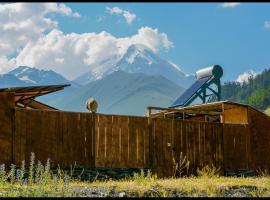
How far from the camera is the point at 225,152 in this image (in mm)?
17234

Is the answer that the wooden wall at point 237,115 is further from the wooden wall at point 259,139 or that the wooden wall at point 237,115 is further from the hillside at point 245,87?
the hillside at point 245,87

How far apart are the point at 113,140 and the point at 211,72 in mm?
47656

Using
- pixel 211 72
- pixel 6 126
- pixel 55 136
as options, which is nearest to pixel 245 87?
pixel 211 72

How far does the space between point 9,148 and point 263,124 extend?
1018 cm

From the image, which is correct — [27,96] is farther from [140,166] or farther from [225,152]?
[225,152]

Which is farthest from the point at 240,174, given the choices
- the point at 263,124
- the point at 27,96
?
the point at 27,96

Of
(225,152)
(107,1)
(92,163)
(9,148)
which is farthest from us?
(225,152)

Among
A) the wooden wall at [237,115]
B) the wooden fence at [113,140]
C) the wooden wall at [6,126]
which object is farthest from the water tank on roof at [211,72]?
the wooden wall at [6,126]

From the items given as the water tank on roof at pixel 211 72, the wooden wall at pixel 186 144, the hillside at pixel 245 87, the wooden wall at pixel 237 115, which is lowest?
the wooden wall at pixel 186 144

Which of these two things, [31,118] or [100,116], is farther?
[100,116]

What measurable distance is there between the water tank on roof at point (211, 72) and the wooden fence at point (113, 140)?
4291 cm

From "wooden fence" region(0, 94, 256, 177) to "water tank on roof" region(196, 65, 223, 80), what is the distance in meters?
42.9

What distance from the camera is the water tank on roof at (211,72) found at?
60.0 m

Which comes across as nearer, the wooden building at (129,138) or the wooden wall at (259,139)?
the wooden building at (129,138)
